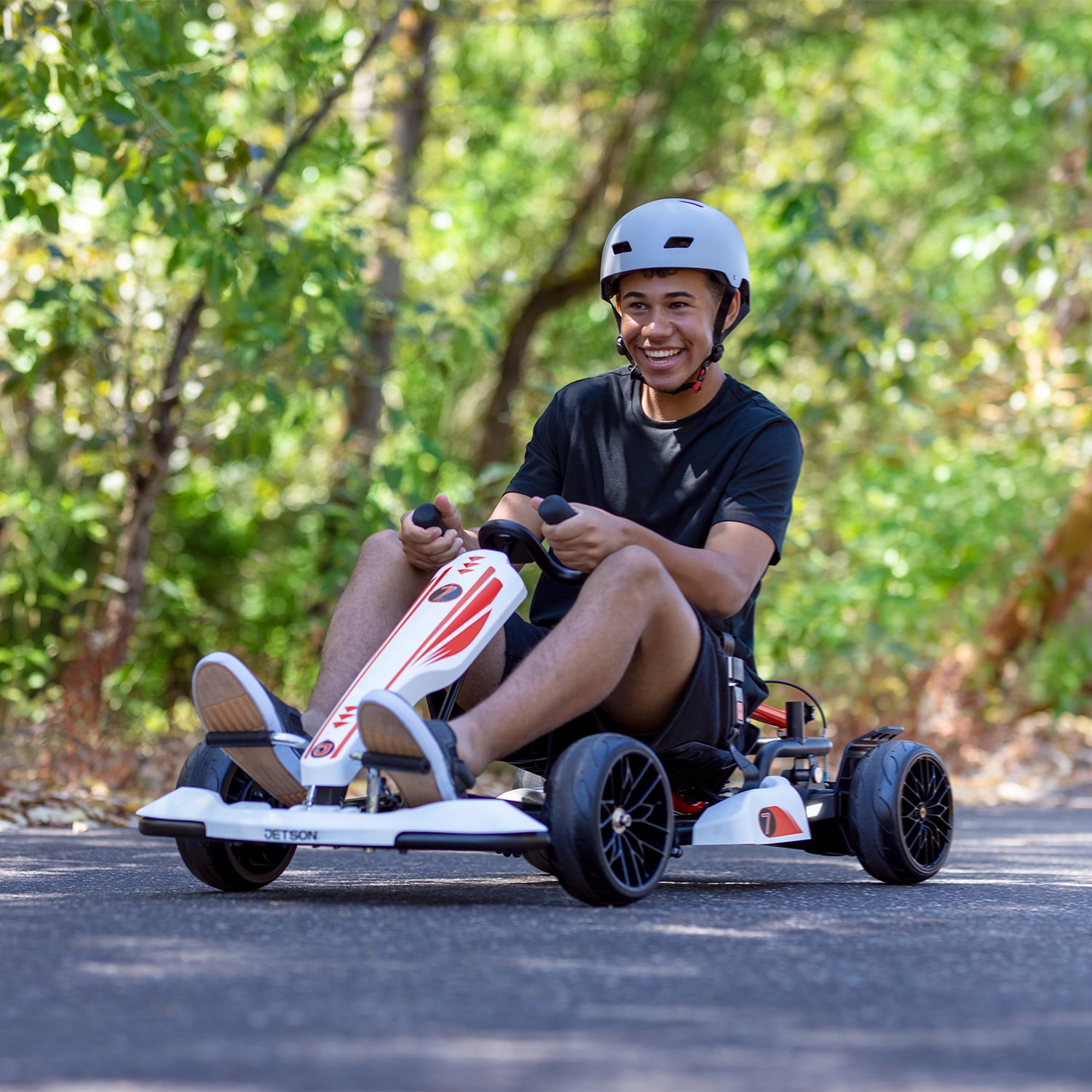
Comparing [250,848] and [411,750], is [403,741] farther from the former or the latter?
[250,848]

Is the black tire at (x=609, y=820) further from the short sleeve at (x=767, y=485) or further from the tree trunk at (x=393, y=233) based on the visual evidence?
the tree trunk at (x=393, y=233)

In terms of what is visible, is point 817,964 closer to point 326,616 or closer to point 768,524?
point 768,524

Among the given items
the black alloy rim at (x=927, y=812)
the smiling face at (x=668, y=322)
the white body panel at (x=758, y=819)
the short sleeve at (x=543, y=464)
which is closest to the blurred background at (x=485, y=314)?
the short sleeve at (x=543, y=464)

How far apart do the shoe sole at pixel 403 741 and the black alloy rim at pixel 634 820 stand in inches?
13.8

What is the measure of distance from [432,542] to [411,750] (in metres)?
0.74

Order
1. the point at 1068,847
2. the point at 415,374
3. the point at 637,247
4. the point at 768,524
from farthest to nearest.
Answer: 1. the point at 415,374
2. the point at 1068,847
3. the point at 637,247
4. the point at 768,524

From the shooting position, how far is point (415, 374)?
12.2m

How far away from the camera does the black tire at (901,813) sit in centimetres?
397

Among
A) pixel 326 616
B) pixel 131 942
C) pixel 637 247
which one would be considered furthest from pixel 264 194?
pixel 131 942

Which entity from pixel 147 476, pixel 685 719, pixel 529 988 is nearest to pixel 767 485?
pixel 685 719

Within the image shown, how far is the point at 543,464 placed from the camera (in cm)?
425

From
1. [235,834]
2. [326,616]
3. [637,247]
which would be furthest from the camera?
[326,616]

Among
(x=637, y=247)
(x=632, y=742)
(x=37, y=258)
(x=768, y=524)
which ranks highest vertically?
(x=37, y=258)

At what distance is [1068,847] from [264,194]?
4022 millimetres
